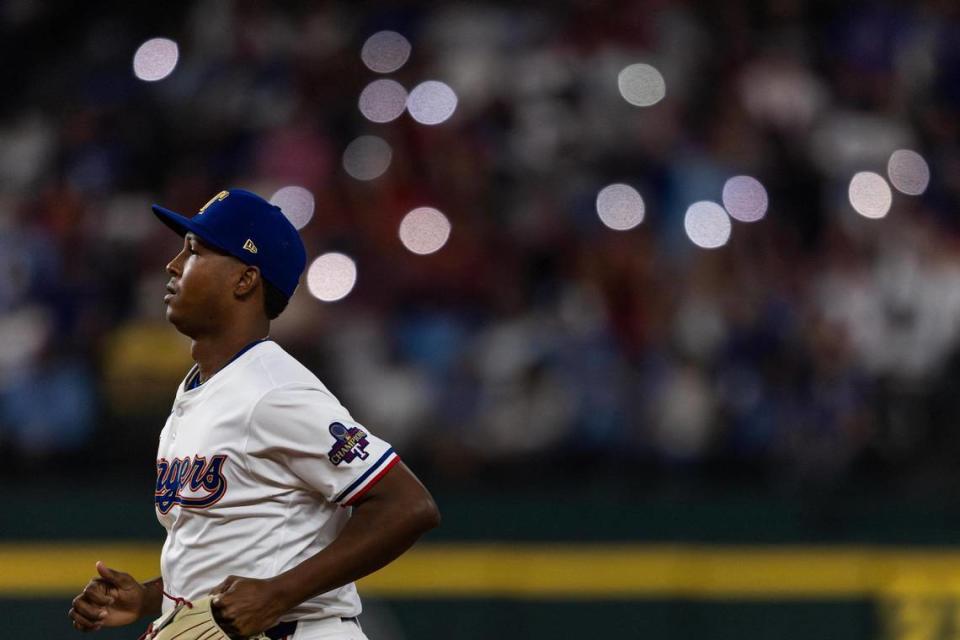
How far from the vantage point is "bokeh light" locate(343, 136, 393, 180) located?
8500mm

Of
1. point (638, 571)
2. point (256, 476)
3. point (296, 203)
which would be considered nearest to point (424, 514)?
point (256, 476)

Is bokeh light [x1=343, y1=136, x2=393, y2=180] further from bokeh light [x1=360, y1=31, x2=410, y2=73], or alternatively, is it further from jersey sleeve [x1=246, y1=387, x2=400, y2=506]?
jersey sleeve [x1=246, y1=387, x2=400, y2=506]

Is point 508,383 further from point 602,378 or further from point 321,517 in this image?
point 321,517

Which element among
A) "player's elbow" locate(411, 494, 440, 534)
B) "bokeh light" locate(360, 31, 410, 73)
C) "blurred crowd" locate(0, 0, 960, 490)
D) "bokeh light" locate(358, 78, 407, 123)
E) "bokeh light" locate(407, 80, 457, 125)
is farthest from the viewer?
"bokeh light" locate(360, 31, 410, 73)

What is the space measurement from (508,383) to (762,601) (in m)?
1.67

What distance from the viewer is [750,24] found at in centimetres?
935

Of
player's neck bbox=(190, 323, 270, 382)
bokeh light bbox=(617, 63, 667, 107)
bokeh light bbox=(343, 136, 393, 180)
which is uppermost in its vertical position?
bokeh light bbox=(617, 63, 667, 107)

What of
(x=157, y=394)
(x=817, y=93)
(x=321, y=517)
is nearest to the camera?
(x=321, y=517)

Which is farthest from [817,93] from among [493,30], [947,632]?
[947,632]

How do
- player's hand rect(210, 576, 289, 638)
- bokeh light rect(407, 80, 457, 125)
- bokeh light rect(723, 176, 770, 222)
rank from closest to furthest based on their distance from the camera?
1. player's hand rect(210, 576, 289, 638)
2. bokeh light rect(723, 176, 770, 222)
3. bokeh light rect(407, 80, 457, 125)

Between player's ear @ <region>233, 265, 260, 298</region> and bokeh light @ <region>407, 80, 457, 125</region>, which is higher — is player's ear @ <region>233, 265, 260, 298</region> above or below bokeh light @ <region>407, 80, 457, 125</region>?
below

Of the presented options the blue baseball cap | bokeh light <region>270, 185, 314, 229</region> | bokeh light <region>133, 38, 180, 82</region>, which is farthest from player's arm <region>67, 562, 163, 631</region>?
bokeh light <region>133, 38, 180, 82</region>

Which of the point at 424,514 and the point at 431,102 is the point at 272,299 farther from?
the point at 431,102

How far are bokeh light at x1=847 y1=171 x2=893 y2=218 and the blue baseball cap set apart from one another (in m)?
5.23
